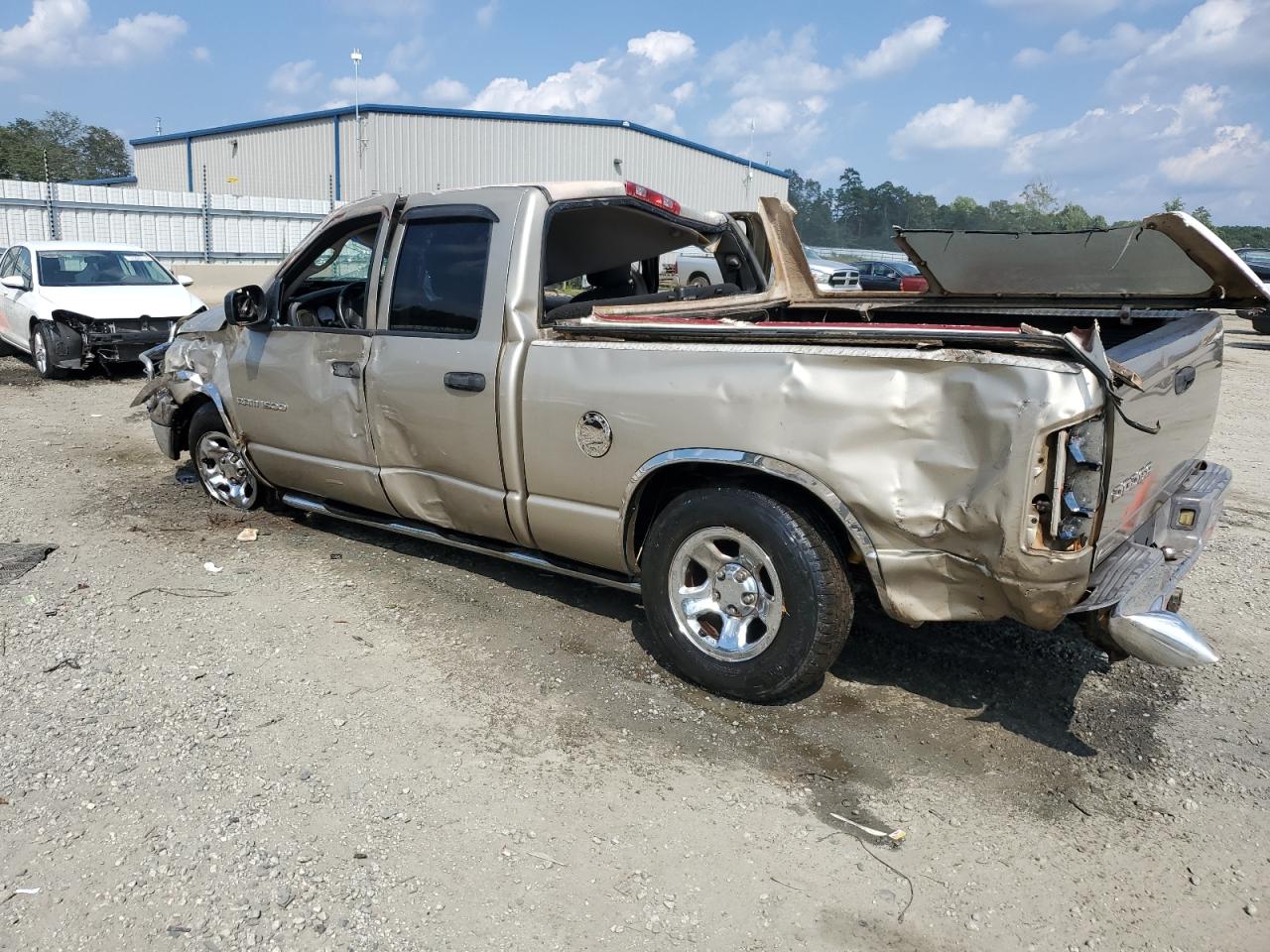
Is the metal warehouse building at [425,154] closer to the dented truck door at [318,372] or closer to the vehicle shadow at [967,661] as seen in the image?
the dented truck door at [318,372]

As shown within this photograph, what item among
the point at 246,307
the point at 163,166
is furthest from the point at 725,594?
the point at 163,166

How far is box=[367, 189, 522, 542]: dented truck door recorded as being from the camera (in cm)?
429

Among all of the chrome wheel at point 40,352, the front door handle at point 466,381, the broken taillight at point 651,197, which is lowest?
the chrome wheel at point 40,352

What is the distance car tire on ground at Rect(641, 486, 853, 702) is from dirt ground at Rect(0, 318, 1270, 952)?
0.69 ft

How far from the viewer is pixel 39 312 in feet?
38.3

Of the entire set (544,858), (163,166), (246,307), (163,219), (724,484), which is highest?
(163,166)

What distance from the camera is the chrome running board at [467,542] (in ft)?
14.0

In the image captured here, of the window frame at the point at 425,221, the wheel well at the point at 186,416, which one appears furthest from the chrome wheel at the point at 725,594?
the wheel well at the point at 186,416

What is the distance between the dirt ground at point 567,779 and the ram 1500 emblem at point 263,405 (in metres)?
0.93

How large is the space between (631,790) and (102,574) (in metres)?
3.48

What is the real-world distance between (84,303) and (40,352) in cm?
89

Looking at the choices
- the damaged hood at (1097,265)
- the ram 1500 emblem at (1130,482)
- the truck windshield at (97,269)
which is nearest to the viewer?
the ram 1500 emblem at (1130,482)

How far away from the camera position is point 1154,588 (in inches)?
126

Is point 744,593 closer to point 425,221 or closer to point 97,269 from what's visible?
point 425,221
